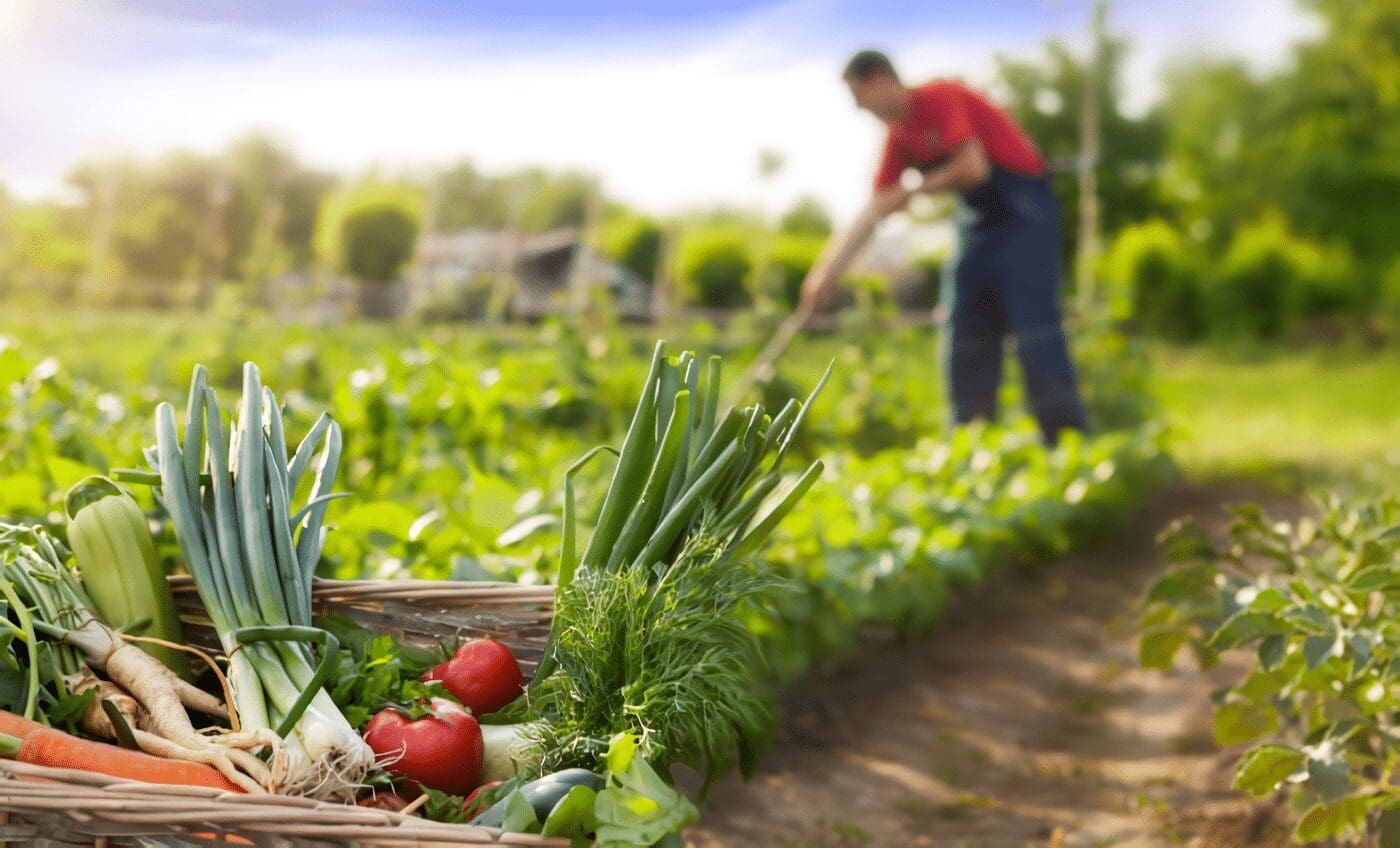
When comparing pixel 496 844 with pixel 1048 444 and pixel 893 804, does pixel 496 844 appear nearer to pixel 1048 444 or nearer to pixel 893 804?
pixel 893 804

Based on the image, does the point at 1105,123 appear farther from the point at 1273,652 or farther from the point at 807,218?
the point at 1273,652

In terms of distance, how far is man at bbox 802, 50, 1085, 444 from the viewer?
4441mm

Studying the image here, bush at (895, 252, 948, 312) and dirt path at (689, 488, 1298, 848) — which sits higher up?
bush at (895, 252, 948, 312)

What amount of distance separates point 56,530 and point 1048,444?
4011 mm

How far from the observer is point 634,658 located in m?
1.34

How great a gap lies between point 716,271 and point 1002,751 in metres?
13.0

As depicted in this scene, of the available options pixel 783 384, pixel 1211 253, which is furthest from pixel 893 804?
pixel 1211 253

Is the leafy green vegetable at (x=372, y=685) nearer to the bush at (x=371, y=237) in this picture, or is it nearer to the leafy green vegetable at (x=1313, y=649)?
the leafy green vegetable at (x=1313, y=649)

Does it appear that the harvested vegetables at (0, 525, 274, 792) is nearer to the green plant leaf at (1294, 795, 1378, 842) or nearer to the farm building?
the green plant leaf at (1294, 795, 1378, 842)

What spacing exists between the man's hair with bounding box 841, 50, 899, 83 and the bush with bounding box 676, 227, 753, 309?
11.0 meters

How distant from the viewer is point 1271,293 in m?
14.4

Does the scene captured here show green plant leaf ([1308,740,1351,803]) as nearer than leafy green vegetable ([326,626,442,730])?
No

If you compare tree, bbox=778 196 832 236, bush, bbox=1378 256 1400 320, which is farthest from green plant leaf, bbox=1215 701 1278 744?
tree, bbox=778 196 832 236

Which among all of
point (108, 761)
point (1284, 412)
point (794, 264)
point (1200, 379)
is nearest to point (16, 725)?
point (108, 761)
